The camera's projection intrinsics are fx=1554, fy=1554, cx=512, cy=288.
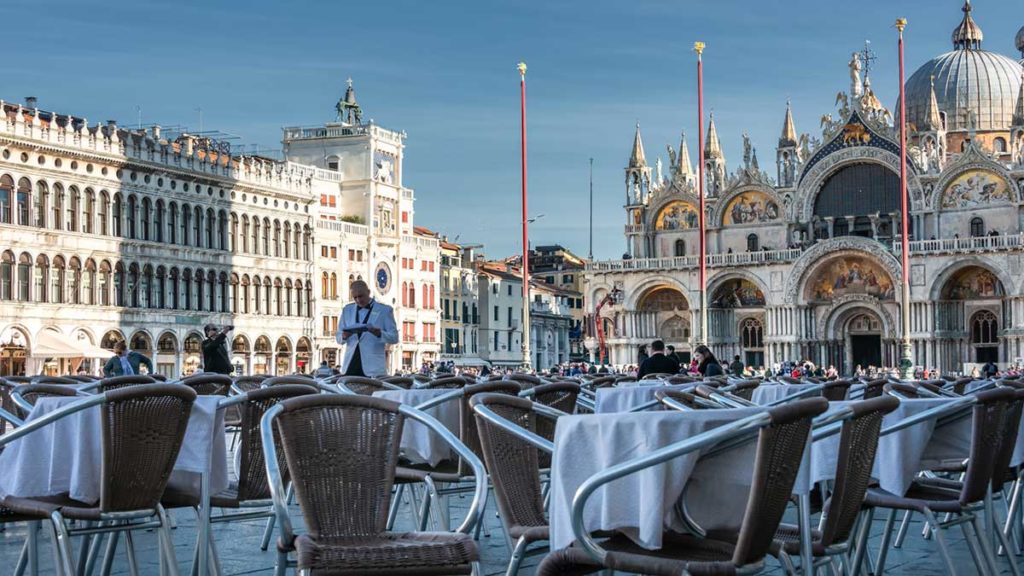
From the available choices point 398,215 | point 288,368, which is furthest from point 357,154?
point 288,368

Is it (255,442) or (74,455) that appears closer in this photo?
(74,455)

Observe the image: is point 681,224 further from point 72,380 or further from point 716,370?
point 72,380

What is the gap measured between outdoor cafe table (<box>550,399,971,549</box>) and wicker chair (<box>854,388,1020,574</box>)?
143 cm

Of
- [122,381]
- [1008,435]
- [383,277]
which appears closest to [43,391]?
[122,381]

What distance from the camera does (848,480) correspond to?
16.4 ft

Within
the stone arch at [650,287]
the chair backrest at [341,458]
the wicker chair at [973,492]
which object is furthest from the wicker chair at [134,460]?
the stone arch at [650,287]

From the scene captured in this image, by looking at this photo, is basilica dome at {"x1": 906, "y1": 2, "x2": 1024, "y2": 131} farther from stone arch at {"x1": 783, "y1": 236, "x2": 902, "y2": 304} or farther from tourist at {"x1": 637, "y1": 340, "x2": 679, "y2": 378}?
tourist at {"x1": 637, "y1": 340, "x2": 679, "y2": 378}

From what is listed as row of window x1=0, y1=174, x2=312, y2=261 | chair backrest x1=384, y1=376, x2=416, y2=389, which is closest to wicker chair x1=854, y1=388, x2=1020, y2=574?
chair backrest x1=384, y1=376, x2=416, y2=389

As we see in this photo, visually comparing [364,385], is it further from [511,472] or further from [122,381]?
[511,472]

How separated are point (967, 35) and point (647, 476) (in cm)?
7083

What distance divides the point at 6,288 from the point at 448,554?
42.7 meters

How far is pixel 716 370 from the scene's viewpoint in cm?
1855

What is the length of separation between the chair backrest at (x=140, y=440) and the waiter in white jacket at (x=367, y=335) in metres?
5.60

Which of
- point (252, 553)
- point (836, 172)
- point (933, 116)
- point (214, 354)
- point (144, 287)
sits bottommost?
point (252, 553)
